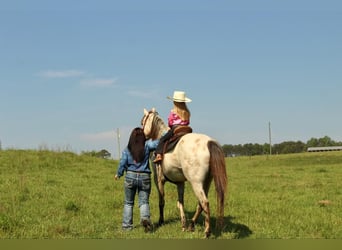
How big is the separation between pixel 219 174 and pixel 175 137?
145cm

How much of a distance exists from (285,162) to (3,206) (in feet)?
102

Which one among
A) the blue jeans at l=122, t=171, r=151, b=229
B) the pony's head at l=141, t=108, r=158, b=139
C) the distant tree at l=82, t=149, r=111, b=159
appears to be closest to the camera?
the blue jeans at l=122, t=171, r=151, b=229

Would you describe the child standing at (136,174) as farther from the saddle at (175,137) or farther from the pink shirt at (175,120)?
the pink shirt at (175,120)

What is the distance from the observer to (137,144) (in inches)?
340

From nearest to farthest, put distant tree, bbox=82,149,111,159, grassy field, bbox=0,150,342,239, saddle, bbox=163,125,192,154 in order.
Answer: grassy field, bbox=0,150,342,239 < saddle, bbox=163,125,192,154 < distant tree, bbox=82,149,111,159

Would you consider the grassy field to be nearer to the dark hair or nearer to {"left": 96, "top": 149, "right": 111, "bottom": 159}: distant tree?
the dark hair

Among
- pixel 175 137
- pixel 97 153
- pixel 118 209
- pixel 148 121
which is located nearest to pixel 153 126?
pixel 148 121

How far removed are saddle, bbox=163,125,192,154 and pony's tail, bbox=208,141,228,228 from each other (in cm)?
100

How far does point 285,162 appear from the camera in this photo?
3791cm

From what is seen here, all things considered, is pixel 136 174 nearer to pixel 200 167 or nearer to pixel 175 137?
pixel 175 137

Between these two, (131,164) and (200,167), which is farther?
(131,164)

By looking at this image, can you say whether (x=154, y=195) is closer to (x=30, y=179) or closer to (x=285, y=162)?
(x=30, y=179)

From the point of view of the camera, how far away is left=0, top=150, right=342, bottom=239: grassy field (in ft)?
26.6

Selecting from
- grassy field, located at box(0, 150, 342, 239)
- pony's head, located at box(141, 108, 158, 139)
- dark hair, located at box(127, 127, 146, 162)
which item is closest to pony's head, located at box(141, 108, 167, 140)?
pony's head, located at box(141, 108, 158, 139)
